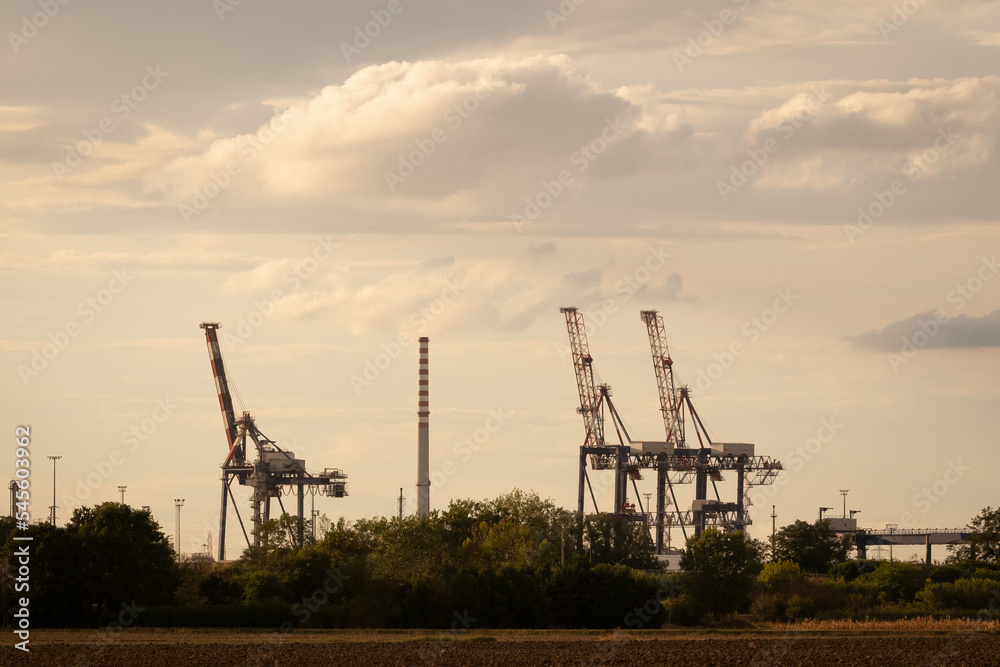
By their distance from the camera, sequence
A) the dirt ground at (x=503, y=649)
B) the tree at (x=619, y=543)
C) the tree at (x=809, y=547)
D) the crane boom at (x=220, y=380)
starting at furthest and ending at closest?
the crane boom at (x=220, y=380), the tree at (x=809, y=547), the tree at (x=619, y=543), the dirt ground at (x=503, y=649)

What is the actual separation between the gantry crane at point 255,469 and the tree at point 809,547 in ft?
146

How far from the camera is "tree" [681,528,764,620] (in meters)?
71.2

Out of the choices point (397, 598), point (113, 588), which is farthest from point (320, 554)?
point (113, 588)

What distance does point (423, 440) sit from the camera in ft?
434

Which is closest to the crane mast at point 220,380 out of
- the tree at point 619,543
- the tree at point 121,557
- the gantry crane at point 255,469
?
the gantry crane at point 255,469

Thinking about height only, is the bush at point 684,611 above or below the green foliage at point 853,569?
below

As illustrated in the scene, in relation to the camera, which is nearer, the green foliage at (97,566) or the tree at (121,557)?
the green foliage at (97,566)

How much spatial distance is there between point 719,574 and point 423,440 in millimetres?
63475

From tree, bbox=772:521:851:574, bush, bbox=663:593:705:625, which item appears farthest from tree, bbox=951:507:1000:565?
bush, bbox=663:593:705:625

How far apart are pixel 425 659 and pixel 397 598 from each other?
22129 millimetres

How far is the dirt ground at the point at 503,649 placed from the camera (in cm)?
4525

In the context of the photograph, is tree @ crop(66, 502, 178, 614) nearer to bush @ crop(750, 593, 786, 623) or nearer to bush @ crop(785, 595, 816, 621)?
bush @ crop(750, 593, 786, 623)

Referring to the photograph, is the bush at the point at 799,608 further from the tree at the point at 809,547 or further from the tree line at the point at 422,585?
the tree at the point at 809,547

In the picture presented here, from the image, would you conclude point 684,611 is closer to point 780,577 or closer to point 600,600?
point 600,600
